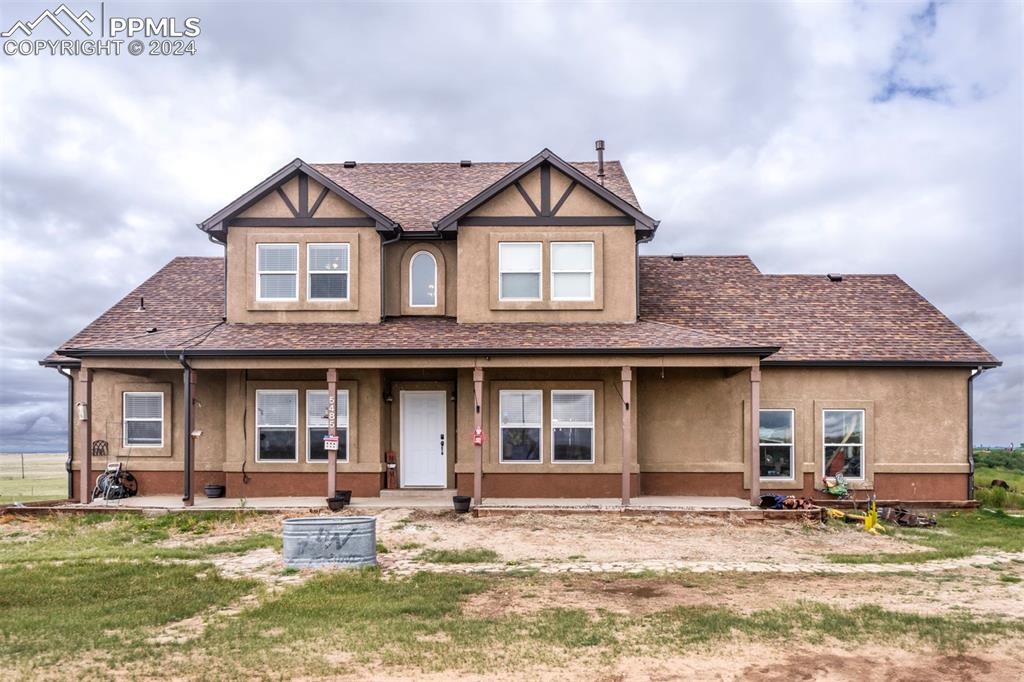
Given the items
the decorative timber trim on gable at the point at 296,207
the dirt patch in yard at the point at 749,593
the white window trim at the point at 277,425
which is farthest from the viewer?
the decorative timber trim on gable at the point at 296,207

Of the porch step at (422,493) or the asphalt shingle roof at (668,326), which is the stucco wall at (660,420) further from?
the asphalt shingle roof at (668,326)

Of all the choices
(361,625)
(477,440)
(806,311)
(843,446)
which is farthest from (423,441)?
(361,625)

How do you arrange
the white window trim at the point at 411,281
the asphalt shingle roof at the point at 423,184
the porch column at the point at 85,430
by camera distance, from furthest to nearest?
the asphalt shingle roof at the point at 423,184 < the white window trim at the point at 411,281 < the porch column at the point at 85,430

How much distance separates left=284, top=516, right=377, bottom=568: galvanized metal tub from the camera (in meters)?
11.1

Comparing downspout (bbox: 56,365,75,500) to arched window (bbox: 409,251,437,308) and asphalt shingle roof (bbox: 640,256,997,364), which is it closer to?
arched window (bbox: 409,251,437,308)

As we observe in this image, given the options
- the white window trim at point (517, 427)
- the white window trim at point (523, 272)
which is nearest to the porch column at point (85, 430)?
the white window trim at point (517, 427)

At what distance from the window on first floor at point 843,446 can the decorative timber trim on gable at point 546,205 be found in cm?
609

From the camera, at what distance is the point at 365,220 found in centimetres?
1808

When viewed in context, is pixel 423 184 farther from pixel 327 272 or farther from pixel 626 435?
pixel 626 435

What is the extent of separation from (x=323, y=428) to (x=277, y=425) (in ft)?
3.46

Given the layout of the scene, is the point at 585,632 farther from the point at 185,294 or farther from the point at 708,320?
the point at 185,294

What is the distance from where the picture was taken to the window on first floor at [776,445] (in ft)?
59.6

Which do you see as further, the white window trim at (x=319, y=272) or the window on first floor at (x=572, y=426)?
the white window trim at (x=319, y=272)

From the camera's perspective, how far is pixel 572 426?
687 inches
